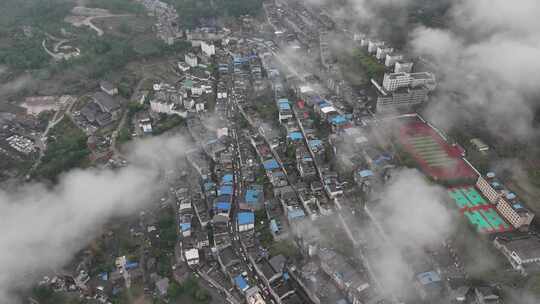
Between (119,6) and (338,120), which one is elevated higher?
(119,6)

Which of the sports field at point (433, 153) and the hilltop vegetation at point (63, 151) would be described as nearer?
the sports field at point (433, 153)

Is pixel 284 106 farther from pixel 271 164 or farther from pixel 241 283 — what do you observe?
pixel 241 283

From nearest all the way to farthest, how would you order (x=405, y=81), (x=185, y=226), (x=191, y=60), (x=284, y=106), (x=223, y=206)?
(x=185, y=226) → (x=223, y=206) → (x=284, y=106) → (x=405, y=81) → (x=191, y=60)

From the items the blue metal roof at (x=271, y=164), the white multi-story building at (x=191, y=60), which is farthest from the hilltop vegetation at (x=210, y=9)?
the blue metal roof at (x=271, y=164)

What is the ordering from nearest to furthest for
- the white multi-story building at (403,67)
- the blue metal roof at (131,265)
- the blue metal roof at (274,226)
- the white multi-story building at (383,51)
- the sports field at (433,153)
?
the blue metal roof at (131,265)
the blue metal roof at (274,226)
the sports field at (433,153)
the white multi-story building at (403,67)
the white multi-story building at (383,51)

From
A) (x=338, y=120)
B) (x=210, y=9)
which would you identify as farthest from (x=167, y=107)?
(x=210, y=9)

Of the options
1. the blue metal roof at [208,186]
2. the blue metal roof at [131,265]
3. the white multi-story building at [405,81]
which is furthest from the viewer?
the white multi-story building at [405,81]

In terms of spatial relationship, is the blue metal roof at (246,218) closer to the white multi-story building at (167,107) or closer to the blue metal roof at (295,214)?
the blue metal roof at (295,214)
